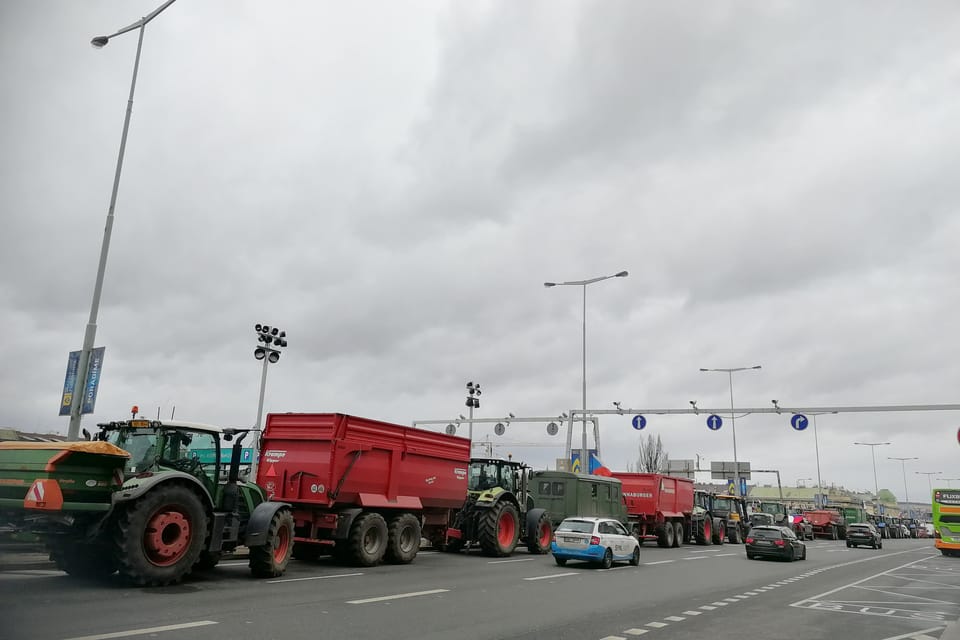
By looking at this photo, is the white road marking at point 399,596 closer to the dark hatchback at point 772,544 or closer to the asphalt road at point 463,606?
the asphalt road at point 463,606

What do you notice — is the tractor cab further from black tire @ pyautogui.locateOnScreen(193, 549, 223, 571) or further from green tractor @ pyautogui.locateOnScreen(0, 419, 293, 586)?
black tire @ pyautogui.locateOnScreen(193, 549, 223, 571)

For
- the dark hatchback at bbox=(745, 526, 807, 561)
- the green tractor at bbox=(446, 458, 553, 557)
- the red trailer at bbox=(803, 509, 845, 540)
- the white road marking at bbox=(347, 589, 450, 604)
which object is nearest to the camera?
the white road marking at bbox=(347, 589, 450, 604)

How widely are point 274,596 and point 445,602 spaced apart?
267cm

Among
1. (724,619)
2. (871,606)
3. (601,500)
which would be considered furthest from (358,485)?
(601,500)

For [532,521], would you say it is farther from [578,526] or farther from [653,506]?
[653,506]

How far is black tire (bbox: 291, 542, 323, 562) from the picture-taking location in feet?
53.1

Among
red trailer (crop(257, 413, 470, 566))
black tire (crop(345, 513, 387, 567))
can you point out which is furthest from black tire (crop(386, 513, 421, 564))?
black tire (crop(345, 513, 387, 567))

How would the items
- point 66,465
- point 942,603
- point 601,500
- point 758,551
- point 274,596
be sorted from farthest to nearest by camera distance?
1. point 601,500
2. point 758,551
3. point 942,603
4. point 274,596
5. point 66,465

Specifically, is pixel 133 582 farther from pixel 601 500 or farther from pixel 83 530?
pixel 601 500

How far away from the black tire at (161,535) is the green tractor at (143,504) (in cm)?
2

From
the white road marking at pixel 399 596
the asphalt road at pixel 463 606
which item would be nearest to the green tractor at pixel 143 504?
the asphalt road at pixel 463 606

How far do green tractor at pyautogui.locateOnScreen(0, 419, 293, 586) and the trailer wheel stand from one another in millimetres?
29191

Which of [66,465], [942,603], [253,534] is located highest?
[66,465]

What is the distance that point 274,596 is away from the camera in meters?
10.7
